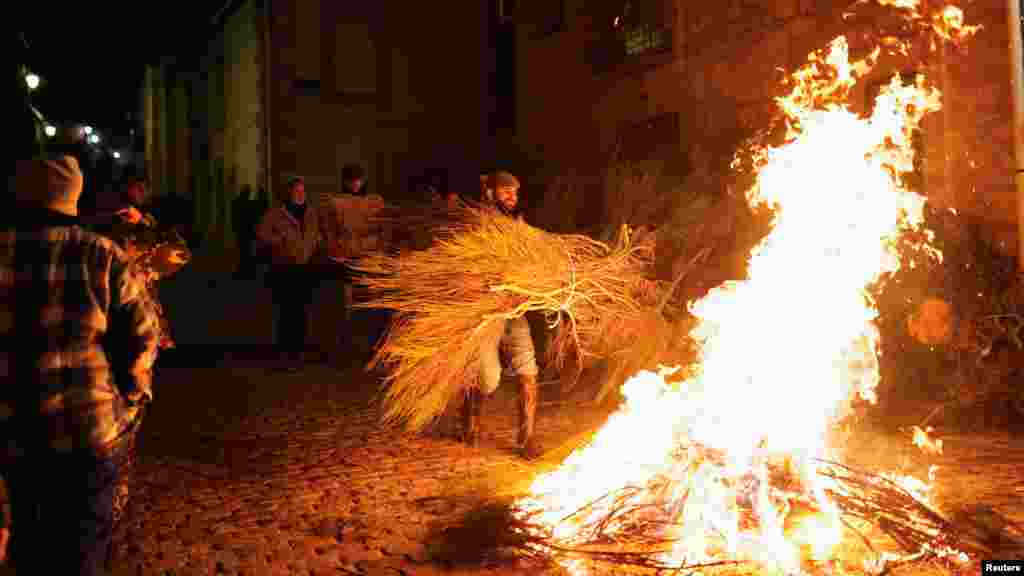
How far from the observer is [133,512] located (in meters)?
4.94

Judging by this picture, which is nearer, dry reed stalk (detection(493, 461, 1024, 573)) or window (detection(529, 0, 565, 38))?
dry reed stalk (detection(493, 461, 1024, 573))

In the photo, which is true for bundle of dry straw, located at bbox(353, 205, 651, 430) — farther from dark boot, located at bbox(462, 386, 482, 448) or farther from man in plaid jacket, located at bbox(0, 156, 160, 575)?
man in plaid jacket, located at bbox(0, 156, 160, 575)

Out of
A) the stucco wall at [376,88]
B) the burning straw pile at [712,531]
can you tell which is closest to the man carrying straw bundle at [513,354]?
the burning straw pile at [712,531]

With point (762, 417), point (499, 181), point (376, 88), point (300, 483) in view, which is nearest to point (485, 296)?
point (499, 181)

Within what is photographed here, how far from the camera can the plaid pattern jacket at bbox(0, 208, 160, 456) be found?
9.01ft

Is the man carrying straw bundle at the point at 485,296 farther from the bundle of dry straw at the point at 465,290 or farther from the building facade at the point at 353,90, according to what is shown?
the building facade at the point at 353,90

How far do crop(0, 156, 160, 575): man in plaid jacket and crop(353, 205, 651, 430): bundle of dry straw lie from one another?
2.70m

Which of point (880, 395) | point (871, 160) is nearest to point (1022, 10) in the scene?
point (871, 160)

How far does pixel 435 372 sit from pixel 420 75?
642 inches

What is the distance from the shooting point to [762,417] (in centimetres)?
473

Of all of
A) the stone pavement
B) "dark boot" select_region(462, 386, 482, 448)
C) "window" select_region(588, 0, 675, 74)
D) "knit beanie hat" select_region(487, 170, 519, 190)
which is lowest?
the stone pavement

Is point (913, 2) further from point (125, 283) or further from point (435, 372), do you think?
point (125, 283)

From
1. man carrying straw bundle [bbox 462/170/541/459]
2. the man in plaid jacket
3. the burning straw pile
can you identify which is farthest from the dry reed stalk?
the man in plaid jacket

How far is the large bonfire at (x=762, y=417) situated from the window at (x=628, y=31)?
586cm
